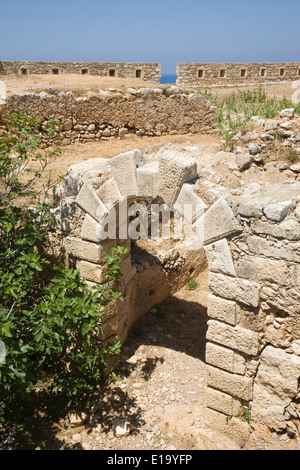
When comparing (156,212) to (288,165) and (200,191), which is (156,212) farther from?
(200,191)

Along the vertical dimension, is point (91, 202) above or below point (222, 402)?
above

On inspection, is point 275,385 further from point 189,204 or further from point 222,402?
point 189,204

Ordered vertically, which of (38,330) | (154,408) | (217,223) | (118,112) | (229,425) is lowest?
(154,408)

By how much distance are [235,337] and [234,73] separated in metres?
18.3

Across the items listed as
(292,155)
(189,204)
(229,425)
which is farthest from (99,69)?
(229,425)

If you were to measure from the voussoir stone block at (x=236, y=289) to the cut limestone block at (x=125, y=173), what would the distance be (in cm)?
125

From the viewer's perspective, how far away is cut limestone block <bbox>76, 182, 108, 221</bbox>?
4277 millimetres

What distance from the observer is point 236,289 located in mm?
3654

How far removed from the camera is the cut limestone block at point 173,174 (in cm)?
373

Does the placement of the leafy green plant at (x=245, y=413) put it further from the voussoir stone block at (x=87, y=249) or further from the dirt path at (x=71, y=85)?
the dirt path at (x=71, y=85)

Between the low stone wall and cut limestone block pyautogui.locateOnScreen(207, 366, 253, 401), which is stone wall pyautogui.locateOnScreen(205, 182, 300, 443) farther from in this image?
the low stone wall

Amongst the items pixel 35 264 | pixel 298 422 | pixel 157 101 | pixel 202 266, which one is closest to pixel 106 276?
pixel 35 264
